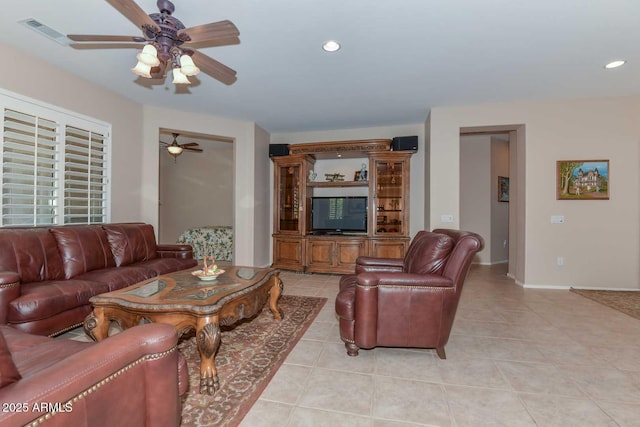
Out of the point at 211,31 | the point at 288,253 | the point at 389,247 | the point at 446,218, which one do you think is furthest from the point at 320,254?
the point at 211,31

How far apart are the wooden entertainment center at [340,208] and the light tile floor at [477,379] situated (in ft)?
6.26

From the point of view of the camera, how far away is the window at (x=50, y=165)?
2.71 metres

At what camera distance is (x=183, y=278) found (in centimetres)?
238

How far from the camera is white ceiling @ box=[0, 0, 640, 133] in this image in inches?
82.5

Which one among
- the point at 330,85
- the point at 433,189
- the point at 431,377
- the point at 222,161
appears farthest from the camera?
the point at 222,161

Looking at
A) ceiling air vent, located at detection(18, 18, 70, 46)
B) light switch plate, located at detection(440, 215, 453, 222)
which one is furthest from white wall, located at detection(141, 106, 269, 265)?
light switch plate, located at detection(440, 215, 453, 222)

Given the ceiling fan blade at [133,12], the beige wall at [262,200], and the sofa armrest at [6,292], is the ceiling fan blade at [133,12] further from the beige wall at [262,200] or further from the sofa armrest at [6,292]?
the beige wall at [262,200]

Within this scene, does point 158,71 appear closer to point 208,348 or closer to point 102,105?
point 102,105

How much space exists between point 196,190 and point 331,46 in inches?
243

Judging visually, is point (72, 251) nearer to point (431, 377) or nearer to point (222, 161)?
point (431, 377)

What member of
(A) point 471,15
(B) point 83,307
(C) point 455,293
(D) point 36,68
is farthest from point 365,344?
(D) point 36,68

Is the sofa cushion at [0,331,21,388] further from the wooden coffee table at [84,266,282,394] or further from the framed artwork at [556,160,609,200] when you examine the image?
the framed artwork at [556,160,609,200]

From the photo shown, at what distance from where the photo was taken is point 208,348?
1.68 meters

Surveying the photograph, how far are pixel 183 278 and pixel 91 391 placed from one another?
1.69 m
